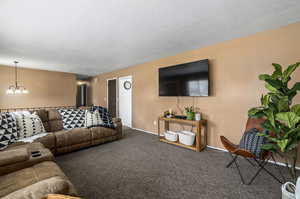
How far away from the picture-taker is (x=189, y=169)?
2.08 metres

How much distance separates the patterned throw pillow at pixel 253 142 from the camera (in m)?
1.85

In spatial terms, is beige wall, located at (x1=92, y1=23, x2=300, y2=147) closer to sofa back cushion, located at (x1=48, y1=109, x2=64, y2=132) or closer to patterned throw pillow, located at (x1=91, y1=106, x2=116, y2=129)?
patterned throw pillow, located at (x1=91, y1=106, x2=116, y2=129)

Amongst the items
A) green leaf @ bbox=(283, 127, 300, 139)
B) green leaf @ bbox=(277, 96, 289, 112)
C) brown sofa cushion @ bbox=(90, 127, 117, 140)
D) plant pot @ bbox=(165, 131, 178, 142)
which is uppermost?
green leaf @ bbox=(277, 96, 289, 112)

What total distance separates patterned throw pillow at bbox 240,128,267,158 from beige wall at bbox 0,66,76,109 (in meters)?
6.76

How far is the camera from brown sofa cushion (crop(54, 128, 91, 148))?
2555mm

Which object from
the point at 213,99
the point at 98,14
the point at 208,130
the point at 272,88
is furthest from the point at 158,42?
the point at 208,130

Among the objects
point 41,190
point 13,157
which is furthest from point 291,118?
point 13,157

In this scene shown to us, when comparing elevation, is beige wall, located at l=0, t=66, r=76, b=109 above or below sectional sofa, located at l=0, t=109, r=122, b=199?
above

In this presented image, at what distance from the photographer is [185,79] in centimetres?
314

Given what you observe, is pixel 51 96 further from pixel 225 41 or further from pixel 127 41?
pixel 225 41

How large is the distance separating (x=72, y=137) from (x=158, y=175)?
6.44ft

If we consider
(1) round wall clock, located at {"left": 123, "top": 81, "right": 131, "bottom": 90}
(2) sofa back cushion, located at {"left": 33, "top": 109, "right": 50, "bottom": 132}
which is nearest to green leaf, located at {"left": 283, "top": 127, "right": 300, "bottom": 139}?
(2) sofa back cushion, located at {"left": 33, "top": 109, "right": 50, "bottom": 132}

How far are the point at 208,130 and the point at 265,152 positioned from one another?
115cm

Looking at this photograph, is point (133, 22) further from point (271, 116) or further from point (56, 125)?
point (56, 125)
